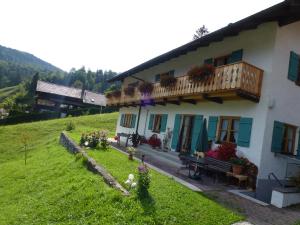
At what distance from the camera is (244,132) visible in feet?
39.9

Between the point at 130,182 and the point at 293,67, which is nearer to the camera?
the point at 130,182

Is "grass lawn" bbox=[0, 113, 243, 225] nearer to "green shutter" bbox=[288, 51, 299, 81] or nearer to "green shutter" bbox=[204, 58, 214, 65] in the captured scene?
"green shutter" bbox=[204, 58, 214, 65]

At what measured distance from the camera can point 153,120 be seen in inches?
787

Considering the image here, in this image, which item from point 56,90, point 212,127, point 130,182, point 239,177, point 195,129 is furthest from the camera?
point 56,90

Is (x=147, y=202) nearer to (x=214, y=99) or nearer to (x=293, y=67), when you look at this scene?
(x=214, y=99)

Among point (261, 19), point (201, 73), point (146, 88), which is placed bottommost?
point (146, 88)

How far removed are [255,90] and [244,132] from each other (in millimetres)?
1728

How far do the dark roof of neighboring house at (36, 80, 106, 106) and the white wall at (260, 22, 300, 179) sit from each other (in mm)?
45642

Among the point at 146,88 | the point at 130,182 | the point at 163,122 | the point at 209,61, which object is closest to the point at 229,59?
the point at 209,61

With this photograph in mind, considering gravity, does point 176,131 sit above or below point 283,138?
below

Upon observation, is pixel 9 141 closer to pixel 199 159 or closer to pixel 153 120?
pixel 153 120

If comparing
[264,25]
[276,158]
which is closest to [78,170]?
[276,158]

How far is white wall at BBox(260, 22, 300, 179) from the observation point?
38.7ft

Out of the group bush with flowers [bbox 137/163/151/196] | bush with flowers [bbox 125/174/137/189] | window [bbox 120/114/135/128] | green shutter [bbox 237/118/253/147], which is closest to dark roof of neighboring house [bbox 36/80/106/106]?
window [bbox 120/114/135/128]
